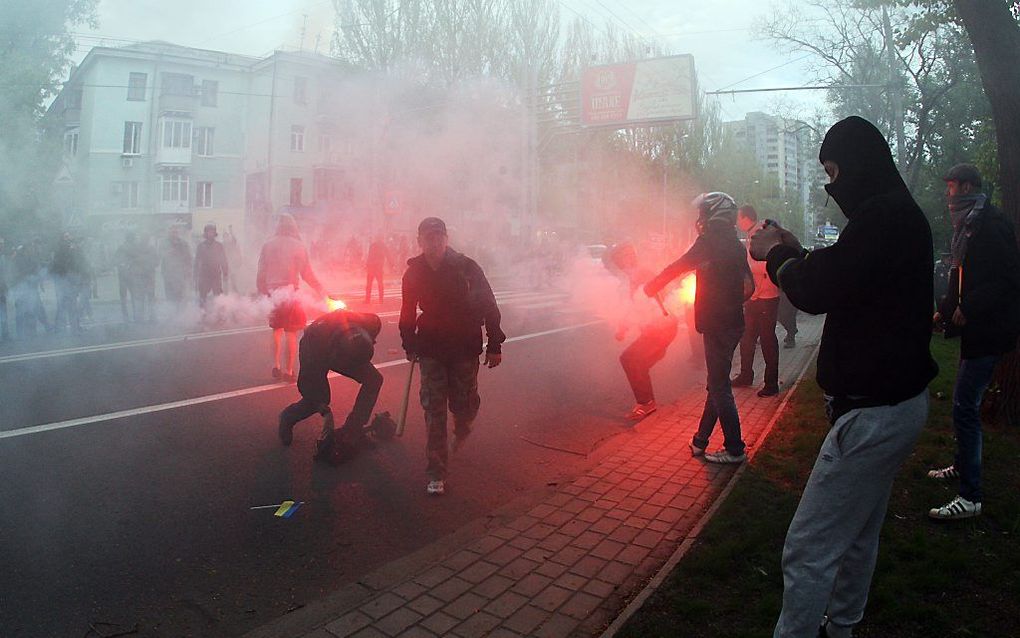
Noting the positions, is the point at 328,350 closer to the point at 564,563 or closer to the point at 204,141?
the point at 564,563

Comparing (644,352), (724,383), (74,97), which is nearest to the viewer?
(724,383)

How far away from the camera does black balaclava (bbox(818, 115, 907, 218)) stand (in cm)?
219

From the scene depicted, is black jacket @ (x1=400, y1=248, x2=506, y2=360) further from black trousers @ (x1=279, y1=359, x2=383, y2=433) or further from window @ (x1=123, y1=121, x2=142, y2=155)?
window @ (x1=123, y1=121, x2=142, y2=155)

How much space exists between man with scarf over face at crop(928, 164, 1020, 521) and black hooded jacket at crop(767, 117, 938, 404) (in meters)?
1.89

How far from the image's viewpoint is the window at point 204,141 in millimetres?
10750

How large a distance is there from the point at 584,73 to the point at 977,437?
23.3 m

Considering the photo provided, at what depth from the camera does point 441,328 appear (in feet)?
14.2

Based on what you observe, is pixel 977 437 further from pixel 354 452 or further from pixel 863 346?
pixel 354 452

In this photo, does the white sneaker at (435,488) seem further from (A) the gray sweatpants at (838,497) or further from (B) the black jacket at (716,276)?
(A) the gray sweatpants at (838,497)

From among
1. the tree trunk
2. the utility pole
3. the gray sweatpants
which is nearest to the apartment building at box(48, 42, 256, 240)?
the gray sweatpants

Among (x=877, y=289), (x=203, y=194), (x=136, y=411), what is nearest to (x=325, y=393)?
(x=136, y=411)

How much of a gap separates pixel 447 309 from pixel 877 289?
2765 millimetres

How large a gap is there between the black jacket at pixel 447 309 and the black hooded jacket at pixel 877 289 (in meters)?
2.49

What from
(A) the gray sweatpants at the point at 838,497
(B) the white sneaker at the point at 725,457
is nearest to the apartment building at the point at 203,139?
(B) the white sneaker at the point at 725,457
